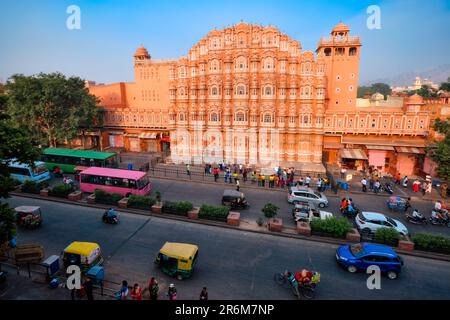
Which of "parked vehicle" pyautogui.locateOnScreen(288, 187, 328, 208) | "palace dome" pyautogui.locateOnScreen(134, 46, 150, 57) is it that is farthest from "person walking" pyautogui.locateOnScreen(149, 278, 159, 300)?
"palace dome" pyautogui.locateOnScreen(134, 46, 150, 57)

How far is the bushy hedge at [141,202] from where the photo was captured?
864 inches

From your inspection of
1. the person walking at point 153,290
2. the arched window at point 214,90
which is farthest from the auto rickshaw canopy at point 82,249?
the arched window at point 214,90

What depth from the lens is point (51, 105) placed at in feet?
121

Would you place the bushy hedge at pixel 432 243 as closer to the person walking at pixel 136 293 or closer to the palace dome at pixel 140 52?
the person walking at pixel 136 293

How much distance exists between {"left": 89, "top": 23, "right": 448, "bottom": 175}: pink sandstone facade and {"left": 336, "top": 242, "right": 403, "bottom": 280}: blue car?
779 inches

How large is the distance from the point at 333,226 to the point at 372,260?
378cm

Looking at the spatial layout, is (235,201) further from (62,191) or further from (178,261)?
(62,191)

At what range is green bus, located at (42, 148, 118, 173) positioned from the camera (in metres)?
31.4

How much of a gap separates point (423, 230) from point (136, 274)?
69.9ft

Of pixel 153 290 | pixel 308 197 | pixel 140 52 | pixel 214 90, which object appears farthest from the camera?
pixel 140 52

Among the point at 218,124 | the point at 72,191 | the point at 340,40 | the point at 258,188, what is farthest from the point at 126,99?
the point at 340,40

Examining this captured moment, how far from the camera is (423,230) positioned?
20.6 m

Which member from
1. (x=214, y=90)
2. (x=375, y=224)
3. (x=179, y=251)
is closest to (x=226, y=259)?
(x=179, y=251)
